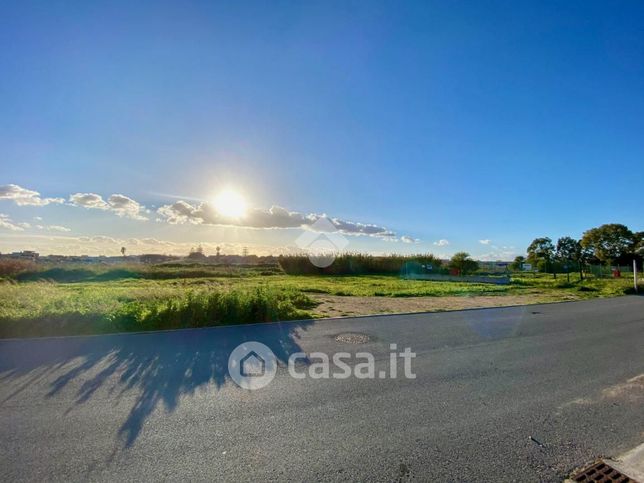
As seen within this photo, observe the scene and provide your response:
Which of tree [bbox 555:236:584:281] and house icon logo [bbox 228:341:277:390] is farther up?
tree [bbox 555:236:584:281]

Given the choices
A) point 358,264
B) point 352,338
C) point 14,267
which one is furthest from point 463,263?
point 14,267

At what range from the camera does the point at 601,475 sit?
8.39ft

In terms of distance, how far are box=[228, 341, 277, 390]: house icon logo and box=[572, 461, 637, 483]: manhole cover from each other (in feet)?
10.2

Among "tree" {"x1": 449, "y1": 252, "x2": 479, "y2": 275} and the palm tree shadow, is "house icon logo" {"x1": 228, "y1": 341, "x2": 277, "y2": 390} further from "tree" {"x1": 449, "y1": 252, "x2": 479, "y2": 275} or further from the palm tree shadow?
"tree" {"x1": 449, "y1": 252, "x2": 479, "y2": 275}

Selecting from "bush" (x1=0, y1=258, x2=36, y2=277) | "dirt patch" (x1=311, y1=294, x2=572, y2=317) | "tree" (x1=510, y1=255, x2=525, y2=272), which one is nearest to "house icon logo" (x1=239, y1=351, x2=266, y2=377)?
"dirt patch" (x1=311, y1=294, x2=572, y2=317)

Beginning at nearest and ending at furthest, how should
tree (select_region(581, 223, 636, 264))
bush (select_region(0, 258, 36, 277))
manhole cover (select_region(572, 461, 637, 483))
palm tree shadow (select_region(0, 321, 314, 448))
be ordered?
manhole cover (select_region(572, 461, 637, 483)), palm tree shadow (select_region(0, 321, 314, 448)), bush (select_region(0, 258, 36, 277)), tree (select_region(581, 223, 636, 264))

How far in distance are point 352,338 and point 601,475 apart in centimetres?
438

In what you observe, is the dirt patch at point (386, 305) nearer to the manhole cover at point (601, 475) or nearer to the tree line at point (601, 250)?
the manhole cover at point (601, 475)

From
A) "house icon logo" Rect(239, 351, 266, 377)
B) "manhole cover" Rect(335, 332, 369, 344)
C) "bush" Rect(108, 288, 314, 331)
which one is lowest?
"house icon logo" Rect(239, 351, 266, 377)

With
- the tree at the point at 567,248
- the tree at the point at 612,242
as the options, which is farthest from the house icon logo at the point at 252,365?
the tree at the point at 612,242

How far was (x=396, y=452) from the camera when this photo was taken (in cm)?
277

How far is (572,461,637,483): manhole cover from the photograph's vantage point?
2.49m

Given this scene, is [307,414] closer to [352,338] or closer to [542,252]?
[352,338]

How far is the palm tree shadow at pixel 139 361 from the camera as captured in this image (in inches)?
151
